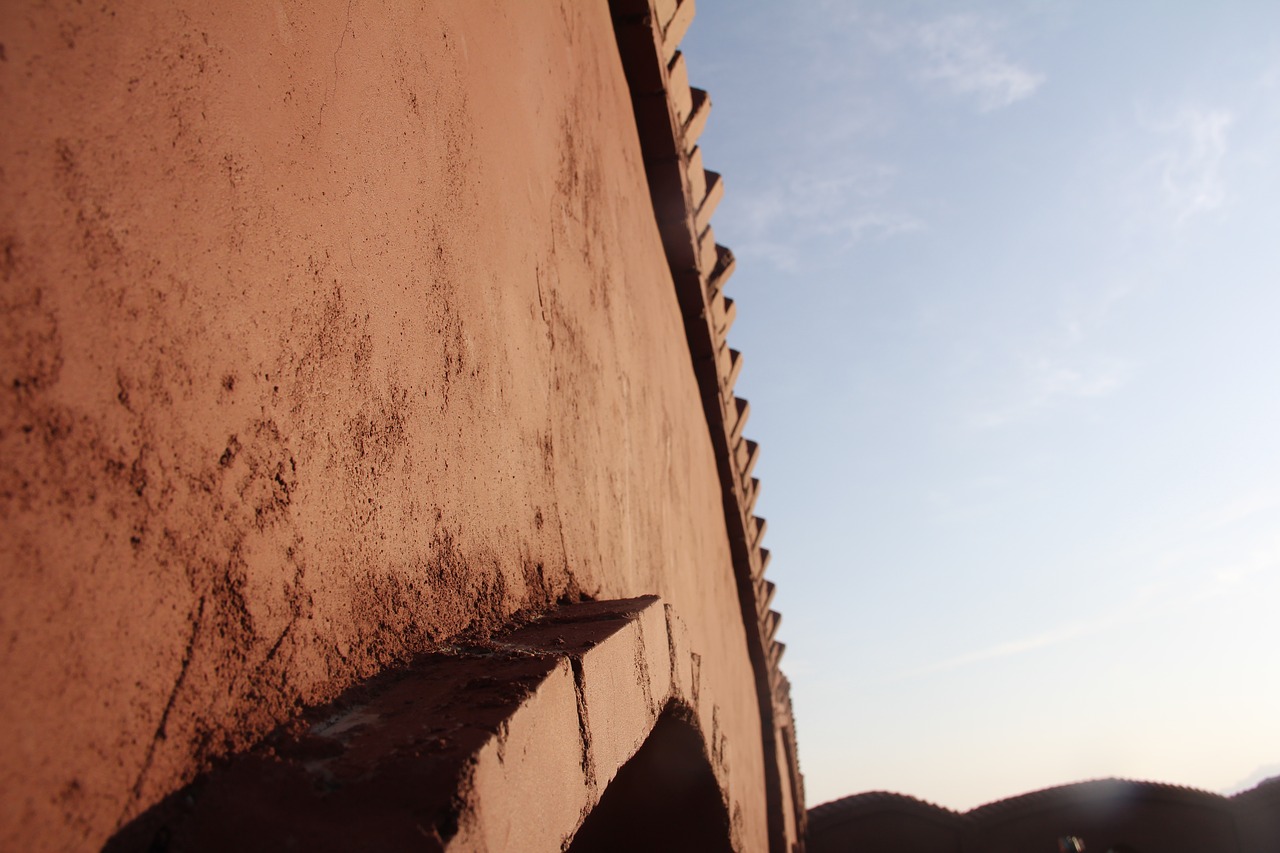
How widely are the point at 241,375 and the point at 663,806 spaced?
234 centimetres

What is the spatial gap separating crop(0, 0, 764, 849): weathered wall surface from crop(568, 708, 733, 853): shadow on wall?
3.46 ft

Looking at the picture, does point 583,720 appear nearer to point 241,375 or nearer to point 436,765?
point 436,765

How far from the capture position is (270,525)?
35.3 inches

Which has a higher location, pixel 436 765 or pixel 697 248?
pixel 697 248

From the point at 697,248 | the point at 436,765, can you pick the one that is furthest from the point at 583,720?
the point at 697,248

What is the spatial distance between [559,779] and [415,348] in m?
0.57

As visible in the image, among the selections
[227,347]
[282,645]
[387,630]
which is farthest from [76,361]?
[387,630]

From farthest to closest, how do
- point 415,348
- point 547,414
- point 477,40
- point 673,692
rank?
point 673,692 → point 547,414 → point 477,40 → point 415,348

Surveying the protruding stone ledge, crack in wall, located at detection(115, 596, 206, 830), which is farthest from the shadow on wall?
crack in wall, located at detection(115, 596, 206, 830)

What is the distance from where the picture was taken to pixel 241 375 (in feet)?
2.90

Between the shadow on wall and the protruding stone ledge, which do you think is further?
the shadow on wall

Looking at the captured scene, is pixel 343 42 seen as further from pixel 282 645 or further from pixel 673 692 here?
pixel 673 692

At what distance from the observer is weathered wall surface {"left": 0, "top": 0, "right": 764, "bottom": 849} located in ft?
2.16

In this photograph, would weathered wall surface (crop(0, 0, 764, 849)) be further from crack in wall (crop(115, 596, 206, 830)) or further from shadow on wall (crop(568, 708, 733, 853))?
shadow on wall (crop(568, 708, 733, 853))
